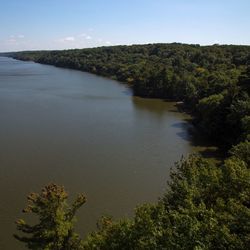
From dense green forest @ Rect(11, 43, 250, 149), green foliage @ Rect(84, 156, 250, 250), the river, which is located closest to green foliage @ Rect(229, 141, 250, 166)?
Result: green foliage @ Rect(84, 156, 250, 250)

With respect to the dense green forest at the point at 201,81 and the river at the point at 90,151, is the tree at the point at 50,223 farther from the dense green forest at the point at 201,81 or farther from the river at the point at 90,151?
the dense green forest at the point at 201,81

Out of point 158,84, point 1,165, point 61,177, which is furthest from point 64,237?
point 158,84

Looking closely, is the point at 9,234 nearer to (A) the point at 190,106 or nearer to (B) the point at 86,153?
(B) the point at 86,153

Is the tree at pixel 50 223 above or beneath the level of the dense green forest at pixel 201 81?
above

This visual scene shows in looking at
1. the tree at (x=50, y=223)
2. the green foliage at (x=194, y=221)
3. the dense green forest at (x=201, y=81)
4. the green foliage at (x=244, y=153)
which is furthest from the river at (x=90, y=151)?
the green foliage at (x=194, y=221)

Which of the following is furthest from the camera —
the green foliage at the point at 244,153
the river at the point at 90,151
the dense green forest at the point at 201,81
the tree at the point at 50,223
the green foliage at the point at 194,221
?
the dense green forest at the point at 201,81

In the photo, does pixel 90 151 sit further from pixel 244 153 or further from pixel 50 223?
pixel 50 223

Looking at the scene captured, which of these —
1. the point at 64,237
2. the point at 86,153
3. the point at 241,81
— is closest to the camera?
the point at 64,237

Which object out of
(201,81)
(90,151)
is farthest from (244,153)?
(201,81)
